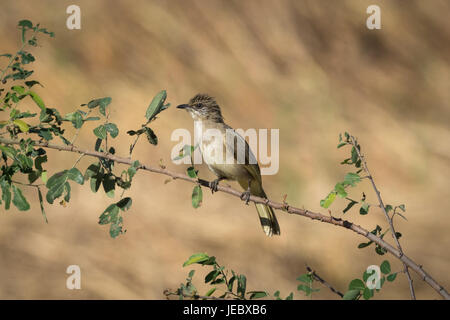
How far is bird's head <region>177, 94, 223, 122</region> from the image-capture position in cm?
389

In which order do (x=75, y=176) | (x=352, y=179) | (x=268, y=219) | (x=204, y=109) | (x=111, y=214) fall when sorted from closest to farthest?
1. (x=352, y=179)
2. (x=75, y=176)
3. (x=111, y=214)
4. (x=268, y=219)
5. (x=204, y=109)

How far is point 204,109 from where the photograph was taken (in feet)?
12.8

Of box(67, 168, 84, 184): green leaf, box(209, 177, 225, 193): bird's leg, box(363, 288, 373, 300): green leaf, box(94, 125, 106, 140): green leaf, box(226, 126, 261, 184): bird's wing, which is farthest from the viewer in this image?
box(226, 126, 261, 184): bird's wing

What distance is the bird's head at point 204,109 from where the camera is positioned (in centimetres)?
389

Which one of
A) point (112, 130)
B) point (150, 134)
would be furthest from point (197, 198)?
point (112, 130)

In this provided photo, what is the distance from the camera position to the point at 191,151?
223 cm

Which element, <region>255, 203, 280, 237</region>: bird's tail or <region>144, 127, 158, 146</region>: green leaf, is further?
<region>255, 203, 280, 237</region>: bird's tail

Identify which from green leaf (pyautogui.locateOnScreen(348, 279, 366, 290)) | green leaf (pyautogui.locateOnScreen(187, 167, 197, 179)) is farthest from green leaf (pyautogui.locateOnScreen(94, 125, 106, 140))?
green leaf (pyautogui.locateOnScreen(348, 279, 366, 290))

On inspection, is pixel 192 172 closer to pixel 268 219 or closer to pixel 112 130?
pixel 112 130

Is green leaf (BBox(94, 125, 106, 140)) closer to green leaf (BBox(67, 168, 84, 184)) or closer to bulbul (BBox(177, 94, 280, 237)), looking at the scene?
green leaf (BBox(67, 168, 84, 184))

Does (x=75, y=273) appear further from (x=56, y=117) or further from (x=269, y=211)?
(x=56, y=117)

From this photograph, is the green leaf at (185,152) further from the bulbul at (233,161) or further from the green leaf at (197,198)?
the bulbul at (233,161)

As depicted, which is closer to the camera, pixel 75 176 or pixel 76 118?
pixel 75 176

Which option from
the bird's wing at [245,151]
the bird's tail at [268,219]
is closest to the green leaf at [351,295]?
the bird's tail at [268,219]
